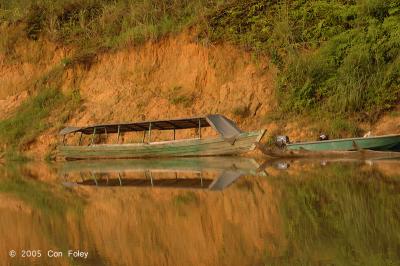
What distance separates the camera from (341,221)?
9547mm

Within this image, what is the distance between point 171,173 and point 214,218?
30.3 feet

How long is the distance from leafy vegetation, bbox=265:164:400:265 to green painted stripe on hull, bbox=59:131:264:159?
9985mm

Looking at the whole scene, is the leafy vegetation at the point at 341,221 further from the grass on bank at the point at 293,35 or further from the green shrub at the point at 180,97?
the green shrub at the point at 180,97

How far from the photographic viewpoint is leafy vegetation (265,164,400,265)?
24.5ft

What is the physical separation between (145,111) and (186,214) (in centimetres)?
2038

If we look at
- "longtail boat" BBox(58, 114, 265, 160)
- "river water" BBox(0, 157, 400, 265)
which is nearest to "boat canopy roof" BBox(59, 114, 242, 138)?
"longtail boat" BBox(58, 114, 265, 160)

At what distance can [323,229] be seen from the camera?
897 centimetres

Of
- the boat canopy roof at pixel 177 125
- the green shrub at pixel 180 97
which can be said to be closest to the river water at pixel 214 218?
the boat canopy roof at pixel 177 125

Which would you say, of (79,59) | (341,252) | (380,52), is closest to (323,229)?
(341,252)

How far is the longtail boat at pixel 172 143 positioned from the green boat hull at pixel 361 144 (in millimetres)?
2318

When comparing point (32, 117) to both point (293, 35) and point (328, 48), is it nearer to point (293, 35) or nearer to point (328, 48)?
point (293, 35)

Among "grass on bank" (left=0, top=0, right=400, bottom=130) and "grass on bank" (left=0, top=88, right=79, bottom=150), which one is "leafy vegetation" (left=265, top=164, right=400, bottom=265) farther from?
"grass on bank" (left=0, top=88, right=79, bottom=150)

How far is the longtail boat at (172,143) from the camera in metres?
25.0

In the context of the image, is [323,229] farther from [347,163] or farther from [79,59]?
[79,59]
